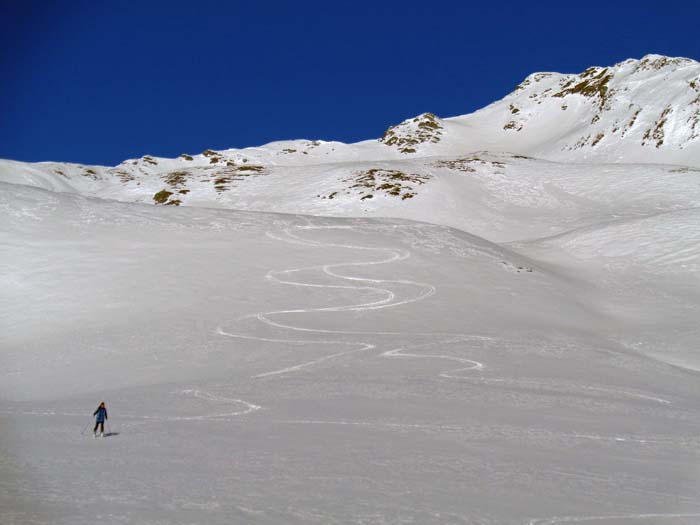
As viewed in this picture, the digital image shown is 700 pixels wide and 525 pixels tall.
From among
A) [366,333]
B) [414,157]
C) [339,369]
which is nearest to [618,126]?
[414,157]

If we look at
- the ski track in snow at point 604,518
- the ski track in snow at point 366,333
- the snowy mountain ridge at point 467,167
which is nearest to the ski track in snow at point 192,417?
the ski track in snow at point 366,333

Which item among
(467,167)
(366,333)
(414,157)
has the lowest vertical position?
(366,333)

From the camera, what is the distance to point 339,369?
22.7 m

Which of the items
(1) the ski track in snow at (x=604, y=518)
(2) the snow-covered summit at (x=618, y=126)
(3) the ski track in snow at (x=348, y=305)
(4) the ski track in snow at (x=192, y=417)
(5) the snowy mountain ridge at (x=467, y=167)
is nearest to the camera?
(1) the ski track in snow at (x=604, y=518)

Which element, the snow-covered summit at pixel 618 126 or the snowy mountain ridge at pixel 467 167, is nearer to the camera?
the snowy mountain ridge at pixel 467 167

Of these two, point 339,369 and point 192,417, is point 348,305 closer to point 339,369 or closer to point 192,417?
point 339,369

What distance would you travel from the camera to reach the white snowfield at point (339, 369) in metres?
10.9

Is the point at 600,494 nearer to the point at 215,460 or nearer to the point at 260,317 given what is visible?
the point at 215,460

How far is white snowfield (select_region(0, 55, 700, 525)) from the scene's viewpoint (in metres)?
10.9

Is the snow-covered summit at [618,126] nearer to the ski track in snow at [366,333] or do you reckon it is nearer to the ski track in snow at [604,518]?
the ski track in snow at [366,333]

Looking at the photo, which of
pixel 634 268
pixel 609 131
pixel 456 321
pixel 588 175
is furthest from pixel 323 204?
pixel 609 131

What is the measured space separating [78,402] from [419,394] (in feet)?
32.9

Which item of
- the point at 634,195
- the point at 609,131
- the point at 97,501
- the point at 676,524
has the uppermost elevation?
the point at 609,131

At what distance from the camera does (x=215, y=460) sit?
1253 cm
